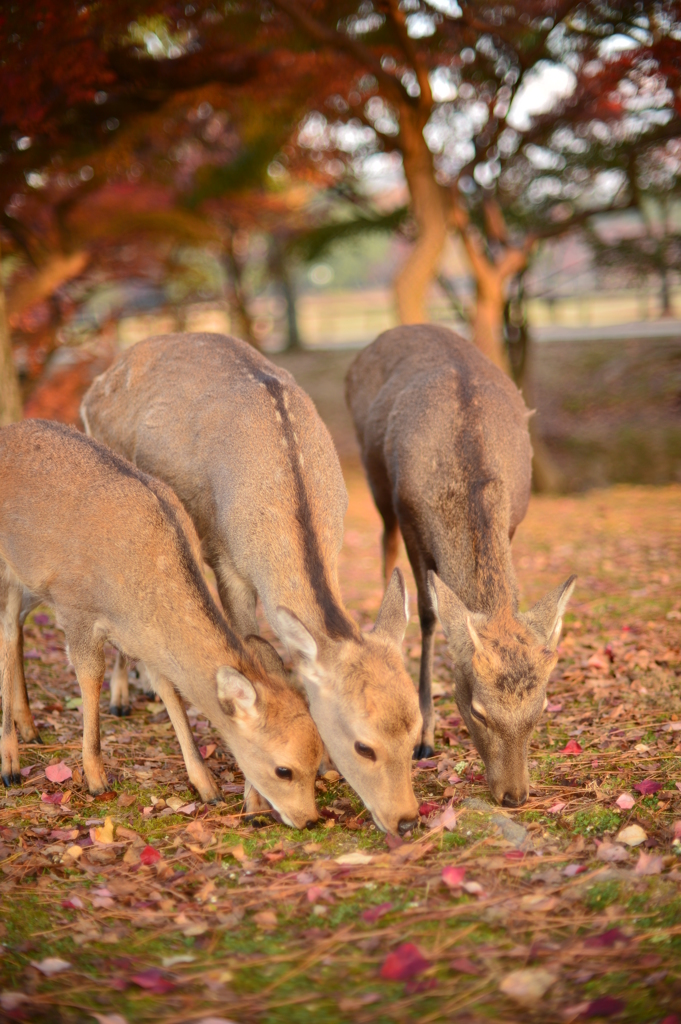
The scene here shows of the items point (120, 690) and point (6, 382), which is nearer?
point (120, 690)

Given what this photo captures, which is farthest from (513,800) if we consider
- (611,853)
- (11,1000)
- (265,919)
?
(11,1000)

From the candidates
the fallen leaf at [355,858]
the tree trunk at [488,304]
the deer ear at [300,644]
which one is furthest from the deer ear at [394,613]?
the tree trunk at [488,304]

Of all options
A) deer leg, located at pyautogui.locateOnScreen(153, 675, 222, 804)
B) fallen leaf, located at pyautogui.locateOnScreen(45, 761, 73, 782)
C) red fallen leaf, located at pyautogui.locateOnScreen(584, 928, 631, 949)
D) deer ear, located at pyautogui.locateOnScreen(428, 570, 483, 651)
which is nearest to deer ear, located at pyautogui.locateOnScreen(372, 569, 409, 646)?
deer ear, located at pyautogui.locateOnScreen(428, 570, 483, 651)

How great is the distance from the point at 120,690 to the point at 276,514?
204 cm

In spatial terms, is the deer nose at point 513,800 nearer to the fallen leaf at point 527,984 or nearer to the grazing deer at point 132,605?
the grazing deer at point 132,605

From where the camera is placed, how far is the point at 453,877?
12.7 feet

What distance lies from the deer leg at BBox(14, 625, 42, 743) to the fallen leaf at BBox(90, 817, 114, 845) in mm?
1263

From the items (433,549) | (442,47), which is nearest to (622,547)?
(433,549)

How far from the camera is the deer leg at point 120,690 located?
6160mm

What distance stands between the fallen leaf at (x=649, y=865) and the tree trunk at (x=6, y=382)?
22.5 feet

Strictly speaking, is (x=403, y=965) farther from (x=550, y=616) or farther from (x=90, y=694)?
(x=90, y=694)

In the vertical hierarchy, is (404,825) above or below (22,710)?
below

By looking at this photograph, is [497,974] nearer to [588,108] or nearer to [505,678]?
[505,678]

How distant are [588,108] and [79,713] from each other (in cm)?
1104
